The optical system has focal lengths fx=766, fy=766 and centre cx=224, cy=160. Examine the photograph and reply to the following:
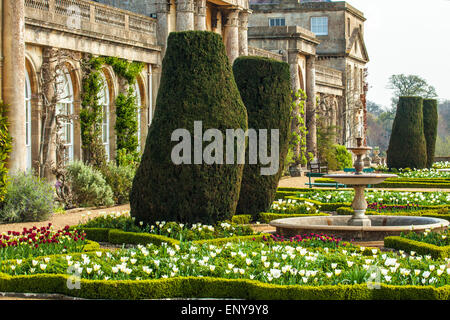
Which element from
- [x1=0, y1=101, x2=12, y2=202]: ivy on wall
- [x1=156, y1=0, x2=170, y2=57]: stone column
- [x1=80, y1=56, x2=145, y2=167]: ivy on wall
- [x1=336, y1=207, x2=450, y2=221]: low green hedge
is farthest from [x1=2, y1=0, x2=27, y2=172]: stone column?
[x1=156, y1=0, x2=170, y2=57]: stone column

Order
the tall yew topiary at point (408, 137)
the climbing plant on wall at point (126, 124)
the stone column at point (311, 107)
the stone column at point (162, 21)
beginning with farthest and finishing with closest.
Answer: the stone column at point (311, 107)
the tall yew topiary at point (408, 137)
the stone column at point (162, 21)
the climbing plant on wall at point (126, 124)

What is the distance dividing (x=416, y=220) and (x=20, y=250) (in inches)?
275

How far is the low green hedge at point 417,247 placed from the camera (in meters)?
10.5

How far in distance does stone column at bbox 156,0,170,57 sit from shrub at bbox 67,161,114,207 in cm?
705

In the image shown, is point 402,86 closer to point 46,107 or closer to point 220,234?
point 46,107

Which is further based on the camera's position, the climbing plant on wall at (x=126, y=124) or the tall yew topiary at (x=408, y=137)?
the tall yew topiary at (x=408, y=137)

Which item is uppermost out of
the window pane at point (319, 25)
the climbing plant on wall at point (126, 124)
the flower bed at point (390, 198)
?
the window pane at point (319, 25)

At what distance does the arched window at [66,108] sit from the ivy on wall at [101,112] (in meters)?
0.33

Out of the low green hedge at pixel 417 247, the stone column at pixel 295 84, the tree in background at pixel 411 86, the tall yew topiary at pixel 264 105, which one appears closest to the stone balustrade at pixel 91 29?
the tall yew topiary at pixel 264 105

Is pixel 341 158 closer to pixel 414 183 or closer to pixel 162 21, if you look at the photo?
pixel 414 183

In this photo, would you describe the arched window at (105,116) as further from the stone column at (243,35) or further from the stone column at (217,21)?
the stone column at (243,35)

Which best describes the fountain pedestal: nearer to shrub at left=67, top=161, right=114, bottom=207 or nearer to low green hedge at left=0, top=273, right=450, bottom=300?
low green hedge at left=0, top=273, right=450, bottom=300

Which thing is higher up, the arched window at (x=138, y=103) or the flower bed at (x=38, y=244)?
the arched window at (x=138, y=103)
